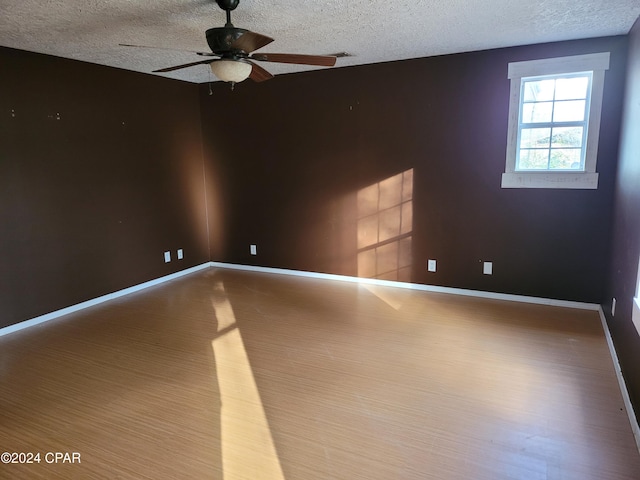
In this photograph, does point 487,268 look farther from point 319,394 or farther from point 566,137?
point 319,394

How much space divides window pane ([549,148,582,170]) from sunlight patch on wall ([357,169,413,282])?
133cm

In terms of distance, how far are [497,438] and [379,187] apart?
297cm

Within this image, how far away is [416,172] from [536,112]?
122 centimetres

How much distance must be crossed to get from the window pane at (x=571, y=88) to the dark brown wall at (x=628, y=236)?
0.41 metres

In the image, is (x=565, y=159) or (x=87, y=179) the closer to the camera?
(x=565, y=159)

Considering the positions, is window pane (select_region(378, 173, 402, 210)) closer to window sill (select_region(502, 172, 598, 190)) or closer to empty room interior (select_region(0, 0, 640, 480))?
empty room interior (select_region(0, 0, 640, 480))

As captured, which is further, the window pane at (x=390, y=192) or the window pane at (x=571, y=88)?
the window pane at (x=390, y=192)

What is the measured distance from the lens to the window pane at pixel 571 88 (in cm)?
363

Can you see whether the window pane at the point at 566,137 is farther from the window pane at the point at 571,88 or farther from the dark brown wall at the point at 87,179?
the dark brown wall at the point at 87,179

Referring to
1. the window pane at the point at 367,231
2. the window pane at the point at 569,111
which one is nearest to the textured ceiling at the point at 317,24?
the window pane at the point at 569,111

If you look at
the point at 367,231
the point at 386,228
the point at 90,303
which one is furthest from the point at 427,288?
the point at 90,303

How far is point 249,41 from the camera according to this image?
2352mm

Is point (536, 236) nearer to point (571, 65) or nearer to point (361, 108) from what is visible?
point (571, 65)

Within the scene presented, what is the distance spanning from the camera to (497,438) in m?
2.13
